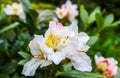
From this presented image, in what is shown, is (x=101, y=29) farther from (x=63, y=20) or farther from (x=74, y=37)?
(x=74, y=37)

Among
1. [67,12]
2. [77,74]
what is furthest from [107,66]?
[67,12]

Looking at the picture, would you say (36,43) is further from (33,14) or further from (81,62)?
(33,14)

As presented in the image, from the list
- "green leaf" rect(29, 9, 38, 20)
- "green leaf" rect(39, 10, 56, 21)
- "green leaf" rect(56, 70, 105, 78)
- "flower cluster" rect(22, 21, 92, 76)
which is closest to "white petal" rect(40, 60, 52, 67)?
"flower cluster" rect(22, 21, 92, 76)

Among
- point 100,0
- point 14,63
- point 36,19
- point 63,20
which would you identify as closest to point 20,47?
point 14,63

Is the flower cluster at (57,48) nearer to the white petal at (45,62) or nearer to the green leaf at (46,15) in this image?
the white petal at (45,62)

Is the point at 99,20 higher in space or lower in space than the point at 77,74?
higher

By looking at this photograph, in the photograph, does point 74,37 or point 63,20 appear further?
point 63,20
